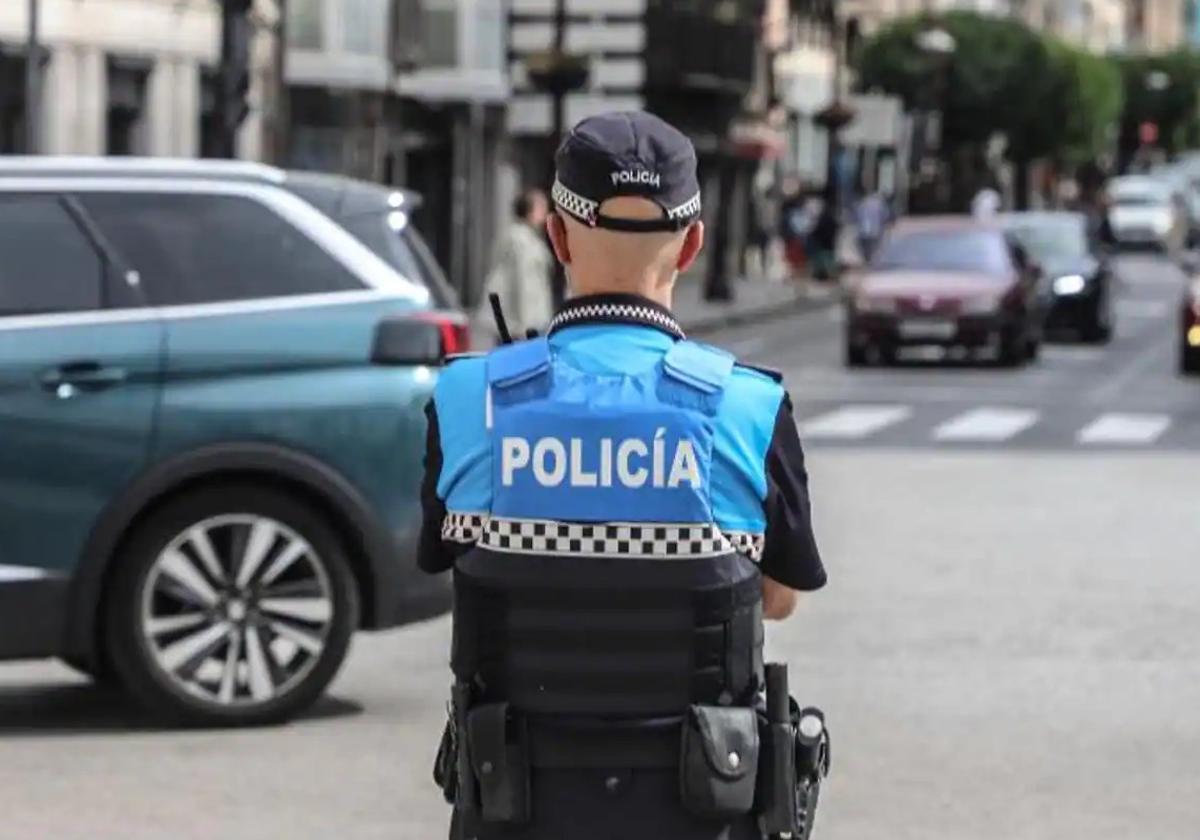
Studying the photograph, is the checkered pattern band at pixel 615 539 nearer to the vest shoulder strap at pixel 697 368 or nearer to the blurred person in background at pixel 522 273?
the vest shoulder strap at pixel 697 368

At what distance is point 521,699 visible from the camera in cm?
476

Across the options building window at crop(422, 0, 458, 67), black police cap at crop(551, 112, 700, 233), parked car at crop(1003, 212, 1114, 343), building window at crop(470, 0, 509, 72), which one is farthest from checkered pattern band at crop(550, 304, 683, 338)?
building window at crop(470, 0, 509, 72)

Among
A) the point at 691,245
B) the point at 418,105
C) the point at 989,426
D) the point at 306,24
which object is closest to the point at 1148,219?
the point at 418,105

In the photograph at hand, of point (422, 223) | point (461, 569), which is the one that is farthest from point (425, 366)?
point (422, 223)

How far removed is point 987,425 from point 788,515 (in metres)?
→ 22.8

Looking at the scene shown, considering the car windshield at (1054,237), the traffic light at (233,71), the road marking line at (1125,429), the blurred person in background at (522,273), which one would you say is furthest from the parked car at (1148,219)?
the traffic light at (233,71)

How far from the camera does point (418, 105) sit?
52.2 meters

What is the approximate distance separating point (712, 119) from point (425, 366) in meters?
63.4

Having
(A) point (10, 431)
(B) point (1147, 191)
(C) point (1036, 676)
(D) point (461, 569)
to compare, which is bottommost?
(B) point (1147, 191)

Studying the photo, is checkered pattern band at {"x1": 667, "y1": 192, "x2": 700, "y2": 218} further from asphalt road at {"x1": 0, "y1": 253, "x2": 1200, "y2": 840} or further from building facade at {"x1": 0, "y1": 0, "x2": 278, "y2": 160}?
building facade at {"x1": 0, "y1": 0, "x2": 278, "y2": 160}

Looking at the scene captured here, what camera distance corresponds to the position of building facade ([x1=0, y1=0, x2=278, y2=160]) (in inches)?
1390

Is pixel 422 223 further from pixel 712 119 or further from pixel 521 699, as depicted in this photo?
pixel 521 699

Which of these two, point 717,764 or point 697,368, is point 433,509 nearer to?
point 697,368

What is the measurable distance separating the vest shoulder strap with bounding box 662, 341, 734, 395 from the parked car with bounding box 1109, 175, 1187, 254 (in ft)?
279
